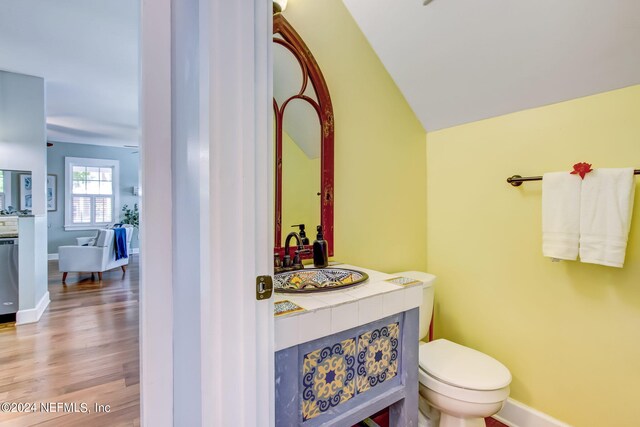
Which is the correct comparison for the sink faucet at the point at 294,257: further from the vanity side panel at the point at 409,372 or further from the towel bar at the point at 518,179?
the towel bar at the point at 518,179

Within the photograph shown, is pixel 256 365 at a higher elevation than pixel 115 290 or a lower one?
higher

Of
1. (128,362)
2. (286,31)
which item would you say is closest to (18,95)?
(128,362)

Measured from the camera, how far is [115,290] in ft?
13.5

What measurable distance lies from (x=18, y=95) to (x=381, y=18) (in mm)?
3759

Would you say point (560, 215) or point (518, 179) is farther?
point (518, 179)

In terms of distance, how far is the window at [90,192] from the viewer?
6.31m

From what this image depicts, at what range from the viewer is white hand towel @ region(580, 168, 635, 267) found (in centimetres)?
128

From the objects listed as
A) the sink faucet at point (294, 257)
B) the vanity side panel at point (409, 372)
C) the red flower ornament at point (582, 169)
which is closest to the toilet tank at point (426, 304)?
the vanity side panel at point (409, 372)

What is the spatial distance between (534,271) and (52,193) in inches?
308

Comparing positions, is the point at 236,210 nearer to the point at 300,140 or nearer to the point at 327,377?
the point at 327,377

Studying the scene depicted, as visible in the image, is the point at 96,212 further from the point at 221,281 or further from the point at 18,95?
the point at 221,281

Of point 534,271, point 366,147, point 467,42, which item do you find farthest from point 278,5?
point 534,271

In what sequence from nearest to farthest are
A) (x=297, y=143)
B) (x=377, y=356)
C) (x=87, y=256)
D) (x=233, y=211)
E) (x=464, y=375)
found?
(x=233, y=211), (x=377, y=356), (x=464, y=375), (x=297, y=143), (x=87, y=256)

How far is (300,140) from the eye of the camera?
1603 mm
